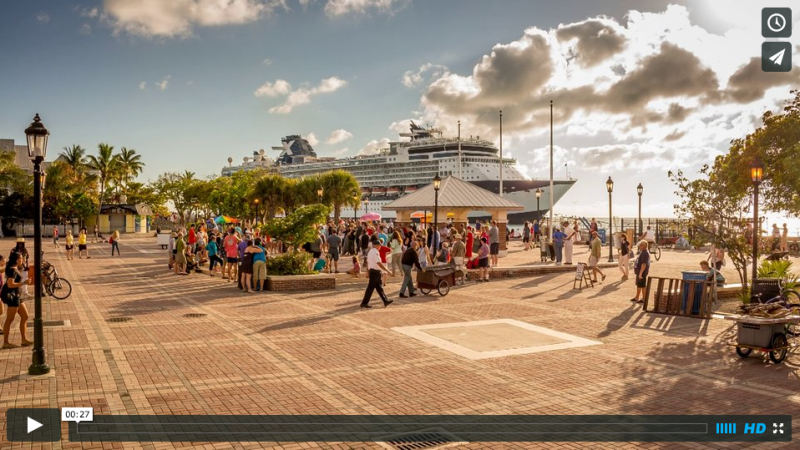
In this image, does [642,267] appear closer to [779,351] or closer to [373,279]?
[779,351]

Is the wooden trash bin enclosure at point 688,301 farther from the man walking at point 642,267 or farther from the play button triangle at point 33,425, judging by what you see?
the play button triangle at point 33,425

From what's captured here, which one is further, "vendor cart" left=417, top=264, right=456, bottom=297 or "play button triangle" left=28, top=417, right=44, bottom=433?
"vendor cart" left=417, top=264, right=456, bottom=297

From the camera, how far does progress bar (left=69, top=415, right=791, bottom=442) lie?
19.6 ft

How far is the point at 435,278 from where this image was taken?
16.1 meters

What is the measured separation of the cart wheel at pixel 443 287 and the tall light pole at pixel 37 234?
9.90 metres

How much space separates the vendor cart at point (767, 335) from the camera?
8.95m

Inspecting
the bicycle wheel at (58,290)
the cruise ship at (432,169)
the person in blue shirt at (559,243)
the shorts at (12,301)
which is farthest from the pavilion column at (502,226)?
the cruise ship at (432,169)

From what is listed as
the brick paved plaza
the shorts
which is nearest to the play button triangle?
the brick paved plaza

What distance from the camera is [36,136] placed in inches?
338

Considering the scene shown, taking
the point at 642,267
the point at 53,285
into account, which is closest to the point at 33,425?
the point at 53,285

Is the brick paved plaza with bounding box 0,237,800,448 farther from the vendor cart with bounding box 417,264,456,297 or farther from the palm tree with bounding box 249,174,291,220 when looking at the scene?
the palm tree with bounding box 249,174,291,220

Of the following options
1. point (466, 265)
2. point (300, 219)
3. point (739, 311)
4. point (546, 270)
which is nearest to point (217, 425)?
point (739, 311)

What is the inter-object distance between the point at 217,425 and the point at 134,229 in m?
67.0

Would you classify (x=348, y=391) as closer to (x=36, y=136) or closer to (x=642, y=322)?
(x=36, y=136)
